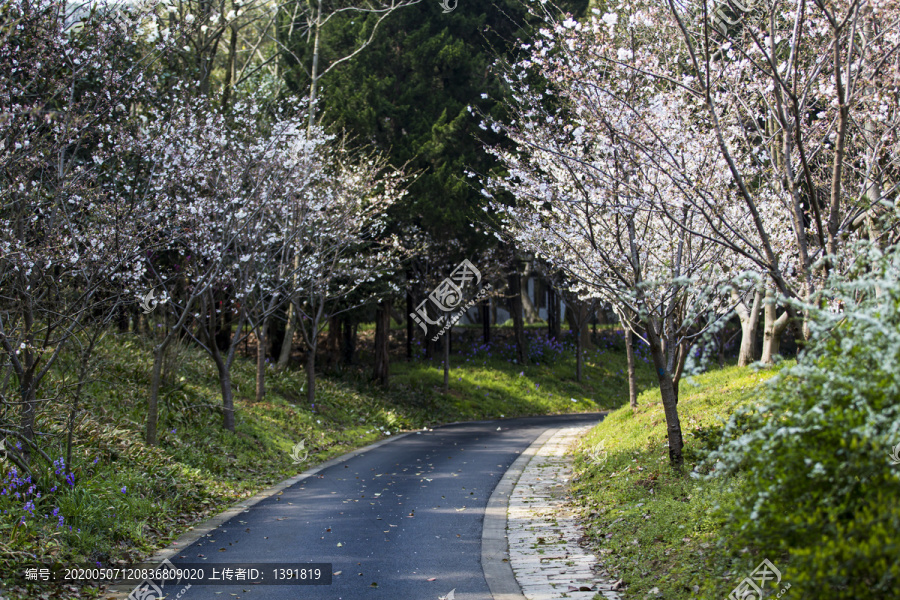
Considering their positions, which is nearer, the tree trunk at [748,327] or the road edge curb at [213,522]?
the road edge curb at [213,522]

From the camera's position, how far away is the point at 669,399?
798 cm

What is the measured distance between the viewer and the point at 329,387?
60.7 feet

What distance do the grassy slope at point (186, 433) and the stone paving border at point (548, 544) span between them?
3570 millimetres

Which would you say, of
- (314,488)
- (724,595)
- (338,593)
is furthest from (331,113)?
(724,595)

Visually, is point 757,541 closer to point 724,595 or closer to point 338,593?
point 724,595

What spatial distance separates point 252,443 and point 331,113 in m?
10.7

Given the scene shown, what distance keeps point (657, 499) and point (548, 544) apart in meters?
1.39

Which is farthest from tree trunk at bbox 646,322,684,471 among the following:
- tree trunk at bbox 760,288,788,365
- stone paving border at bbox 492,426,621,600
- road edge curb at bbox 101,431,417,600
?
road edge curb at bbox 101,431,417,600
